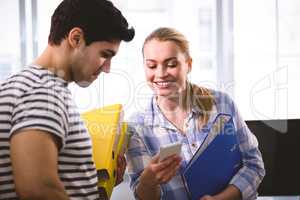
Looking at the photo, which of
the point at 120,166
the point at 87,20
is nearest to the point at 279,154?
the point at 120,166

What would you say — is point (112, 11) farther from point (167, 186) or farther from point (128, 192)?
point (128, 192)

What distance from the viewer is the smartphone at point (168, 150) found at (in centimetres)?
118

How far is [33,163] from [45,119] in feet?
0.31

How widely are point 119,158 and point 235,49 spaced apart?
118 centimetres

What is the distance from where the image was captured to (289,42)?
222 centimetres

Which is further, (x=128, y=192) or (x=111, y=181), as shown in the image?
(x=128, y=192)

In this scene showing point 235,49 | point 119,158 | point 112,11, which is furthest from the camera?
point 235,49

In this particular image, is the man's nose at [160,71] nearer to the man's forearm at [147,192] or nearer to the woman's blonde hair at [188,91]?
the woman's blonde hair at [188,91]

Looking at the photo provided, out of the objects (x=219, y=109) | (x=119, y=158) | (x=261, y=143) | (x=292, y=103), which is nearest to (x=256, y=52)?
(x=292, y=103)

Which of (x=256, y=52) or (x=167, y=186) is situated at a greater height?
(x=256, y=52)

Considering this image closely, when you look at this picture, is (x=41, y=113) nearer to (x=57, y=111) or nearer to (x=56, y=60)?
(x=57, y=111)

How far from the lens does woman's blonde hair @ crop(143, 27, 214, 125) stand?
1.47 metres

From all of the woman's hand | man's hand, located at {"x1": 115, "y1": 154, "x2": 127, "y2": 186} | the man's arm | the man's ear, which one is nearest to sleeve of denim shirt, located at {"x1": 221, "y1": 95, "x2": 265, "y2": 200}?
the woman's hand

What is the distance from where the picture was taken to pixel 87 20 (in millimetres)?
915
